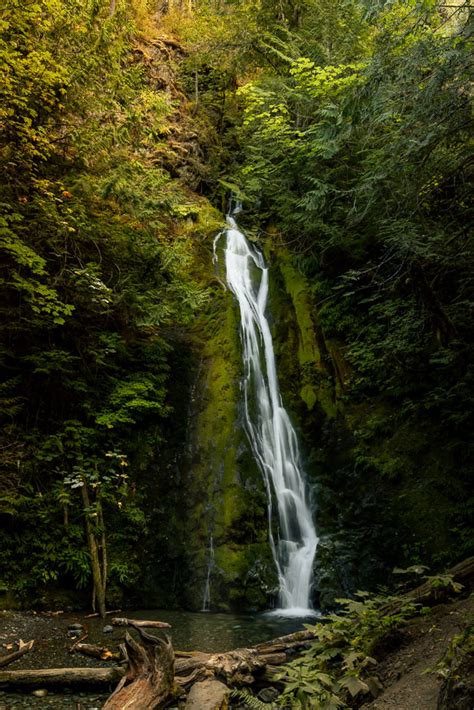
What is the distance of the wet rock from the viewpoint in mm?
4264

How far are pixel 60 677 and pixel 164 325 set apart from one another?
26.2ft

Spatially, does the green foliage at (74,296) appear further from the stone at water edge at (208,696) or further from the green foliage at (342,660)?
the green foliage at (342,660)

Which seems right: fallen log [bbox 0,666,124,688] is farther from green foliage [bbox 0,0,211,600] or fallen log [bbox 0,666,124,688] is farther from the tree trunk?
green foliage [bbox 0,0,211,600]

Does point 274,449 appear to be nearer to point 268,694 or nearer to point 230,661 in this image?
point 230,661

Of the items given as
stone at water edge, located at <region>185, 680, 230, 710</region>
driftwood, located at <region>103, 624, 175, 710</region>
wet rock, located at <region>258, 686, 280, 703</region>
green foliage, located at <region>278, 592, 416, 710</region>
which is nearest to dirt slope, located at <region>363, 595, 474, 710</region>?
green foliage, located at <region>278, 592, 416, 710</region>

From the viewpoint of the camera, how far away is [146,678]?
4027mm

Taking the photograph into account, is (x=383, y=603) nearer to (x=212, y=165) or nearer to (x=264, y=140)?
(x=264, y=140)

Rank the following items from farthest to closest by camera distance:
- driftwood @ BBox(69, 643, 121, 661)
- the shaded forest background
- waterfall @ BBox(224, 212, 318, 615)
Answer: waterfall @ BBox(224, 212, 318, 615), the shaded forest background, driftwood @ BBox(69, 643, 121, 661)

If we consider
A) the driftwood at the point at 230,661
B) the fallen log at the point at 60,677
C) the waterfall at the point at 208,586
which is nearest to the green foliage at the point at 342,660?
the driftwood at the point at 230,661

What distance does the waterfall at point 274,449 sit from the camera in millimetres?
8133

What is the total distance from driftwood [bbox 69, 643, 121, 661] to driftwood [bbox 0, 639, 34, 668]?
0.47 metres

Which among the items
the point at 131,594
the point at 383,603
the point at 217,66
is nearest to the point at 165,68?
the point at 217,66

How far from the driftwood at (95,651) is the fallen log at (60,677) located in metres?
0.67

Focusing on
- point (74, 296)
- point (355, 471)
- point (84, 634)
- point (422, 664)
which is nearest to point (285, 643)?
point (422, 664)
